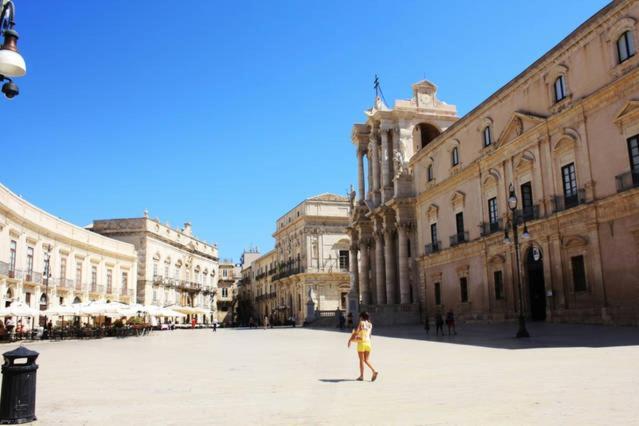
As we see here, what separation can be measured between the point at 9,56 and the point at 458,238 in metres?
30.0

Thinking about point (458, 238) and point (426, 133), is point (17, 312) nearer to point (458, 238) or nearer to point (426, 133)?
point (458, 238)

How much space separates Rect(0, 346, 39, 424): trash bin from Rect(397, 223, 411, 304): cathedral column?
3433 cm

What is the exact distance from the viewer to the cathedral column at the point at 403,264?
1577 inches

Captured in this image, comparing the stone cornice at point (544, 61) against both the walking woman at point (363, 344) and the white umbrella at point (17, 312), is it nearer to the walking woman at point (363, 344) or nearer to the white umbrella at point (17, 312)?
the walking woman at point (363, 344)

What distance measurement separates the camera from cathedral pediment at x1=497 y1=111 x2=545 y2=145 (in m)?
26.7

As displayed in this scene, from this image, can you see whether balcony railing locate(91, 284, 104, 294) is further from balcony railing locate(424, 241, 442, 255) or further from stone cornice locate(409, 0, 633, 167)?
stone cornice locate(409, 0, 633, 167)

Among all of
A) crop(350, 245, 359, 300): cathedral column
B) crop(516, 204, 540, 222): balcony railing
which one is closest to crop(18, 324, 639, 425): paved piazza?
crop(516, 204, 540, 222): balcony railing

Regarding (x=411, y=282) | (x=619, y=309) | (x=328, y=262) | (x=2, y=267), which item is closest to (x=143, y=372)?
(x=619, y=309)

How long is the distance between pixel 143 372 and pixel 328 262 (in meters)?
51.3

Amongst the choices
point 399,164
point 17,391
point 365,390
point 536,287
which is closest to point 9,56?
point 17,391

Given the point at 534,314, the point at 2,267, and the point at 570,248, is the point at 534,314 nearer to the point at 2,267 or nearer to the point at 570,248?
the point at 570,248

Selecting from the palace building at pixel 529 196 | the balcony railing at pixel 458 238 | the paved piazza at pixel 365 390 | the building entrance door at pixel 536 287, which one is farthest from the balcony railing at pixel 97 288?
the paved piazza at pixel 365 390

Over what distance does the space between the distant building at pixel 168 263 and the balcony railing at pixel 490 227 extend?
2729 cm

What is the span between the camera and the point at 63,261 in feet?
151
